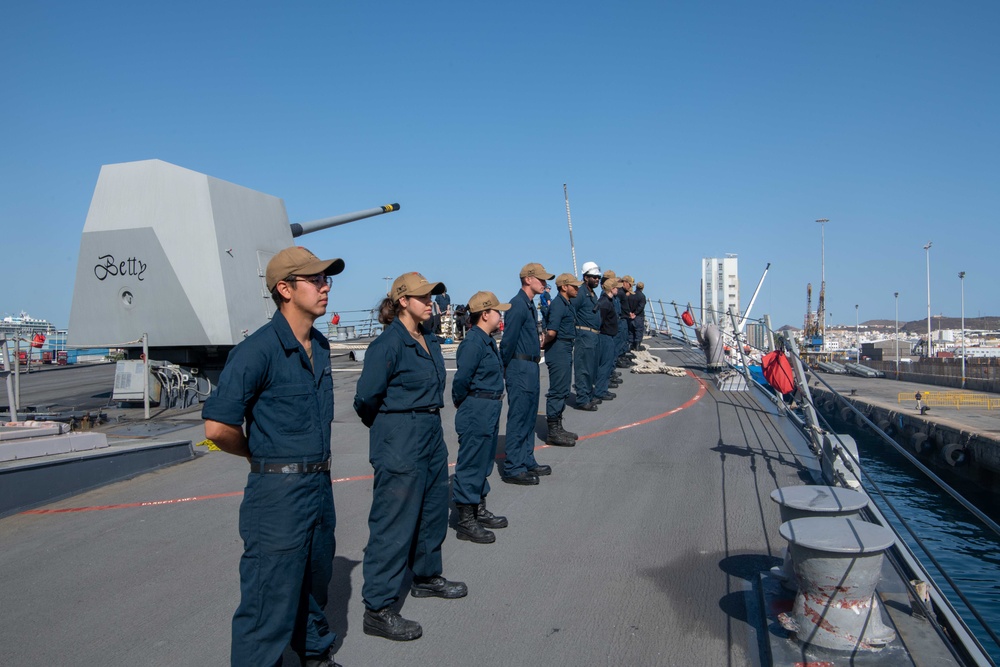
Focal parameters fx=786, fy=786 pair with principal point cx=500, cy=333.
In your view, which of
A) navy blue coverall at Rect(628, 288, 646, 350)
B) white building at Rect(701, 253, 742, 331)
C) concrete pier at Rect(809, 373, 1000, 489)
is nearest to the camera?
concrete pier at Rect(809, 373, 1000, 489)

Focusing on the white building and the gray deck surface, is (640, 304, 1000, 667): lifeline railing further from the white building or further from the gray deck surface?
the white building

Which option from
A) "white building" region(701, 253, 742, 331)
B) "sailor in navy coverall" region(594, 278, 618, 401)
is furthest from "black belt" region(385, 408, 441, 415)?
"white building" region(701, 253, 742, 331)

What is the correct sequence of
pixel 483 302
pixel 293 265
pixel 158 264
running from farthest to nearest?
pixel 158 264 → pixel 483 302 → pixel 293 265

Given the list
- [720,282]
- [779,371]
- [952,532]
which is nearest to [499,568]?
[779,371]

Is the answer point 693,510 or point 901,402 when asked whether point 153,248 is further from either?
point 901,402

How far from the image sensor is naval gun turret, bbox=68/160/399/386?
1139cm

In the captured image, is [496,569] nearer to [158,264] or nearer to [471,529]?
[471,529]

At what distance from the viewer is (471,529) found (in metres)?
5.64

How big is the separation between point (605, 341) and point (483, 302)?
707cm

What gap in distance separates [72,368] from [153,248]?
15.1 meters

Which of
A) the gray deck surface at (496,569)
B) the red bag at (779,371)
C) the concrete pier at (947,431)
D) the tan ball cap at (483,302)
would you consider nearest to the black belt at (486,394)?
the tan ball cap at (483,302)

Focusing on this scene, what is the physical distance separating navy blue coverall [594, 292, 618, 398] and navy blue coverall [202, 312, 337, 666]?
9110 mm

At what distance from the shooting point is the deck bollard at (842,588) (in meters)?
3.46

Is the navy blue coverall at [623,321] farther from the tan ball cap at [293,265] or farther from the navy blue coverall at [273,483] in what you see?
the navy blue coverall at [273,483]
